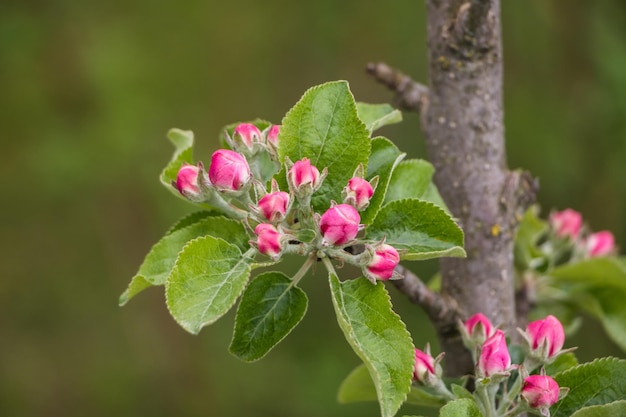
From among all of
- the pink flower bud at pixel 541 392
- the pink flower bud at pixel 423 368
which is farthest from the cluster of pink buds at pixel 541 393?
the pink flower bud at pixel 423 368

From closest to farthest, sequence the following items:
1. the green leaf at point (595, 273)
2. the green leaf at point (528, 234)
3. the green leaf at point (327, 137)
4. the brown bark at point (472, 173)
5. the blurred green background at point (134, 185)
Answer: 1. the green leaf at point (327, 137)
2. the brown bark at point (472, 173)
3. the green leaf at point (595, 273)
4. the green leaf at point (528, 234)
5. the blurred green background at point (134, 185)

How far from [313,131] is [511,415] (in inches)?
14.5

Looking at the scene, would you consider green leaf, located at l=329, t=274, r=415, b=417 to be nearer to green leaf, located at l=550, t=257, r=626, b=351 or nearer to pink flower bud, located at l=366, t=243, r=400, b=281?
pink flower bud, located at l=366, t=243, r=400, b=281

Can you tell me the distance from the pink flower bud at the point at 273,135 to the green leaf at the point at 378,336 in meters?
0.18

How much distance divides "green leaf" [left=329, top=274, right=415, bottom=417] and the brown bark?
271 mm

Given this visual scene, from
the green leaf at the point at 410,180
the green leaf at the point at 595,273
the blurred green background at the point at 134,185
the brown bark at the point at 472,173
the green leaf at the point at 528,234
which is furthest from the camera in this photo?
the blurred green background at the point at 134,185

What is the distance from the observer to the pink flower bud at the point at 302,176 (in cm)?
84

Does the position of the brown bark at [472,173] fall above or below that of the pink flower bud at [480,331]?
above

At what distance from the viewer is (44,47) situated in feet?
9.91

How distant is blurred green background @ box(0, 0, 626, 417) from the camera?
2.96 meters

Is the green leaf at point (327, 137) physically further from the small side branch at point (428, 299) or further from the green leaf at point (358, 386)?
the green leaf at point (358, 386)

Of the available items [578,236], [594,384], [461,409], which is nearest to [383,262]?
[461,409]

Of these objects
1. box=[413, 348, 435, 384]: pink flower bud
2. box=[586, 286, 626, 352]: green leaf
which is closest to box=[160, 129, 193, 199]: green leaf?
box=[413, 348, 435, 384]: pink flower bud

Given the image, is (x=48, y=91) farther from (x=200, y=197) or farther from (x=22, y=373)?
(x=200, y=197)
